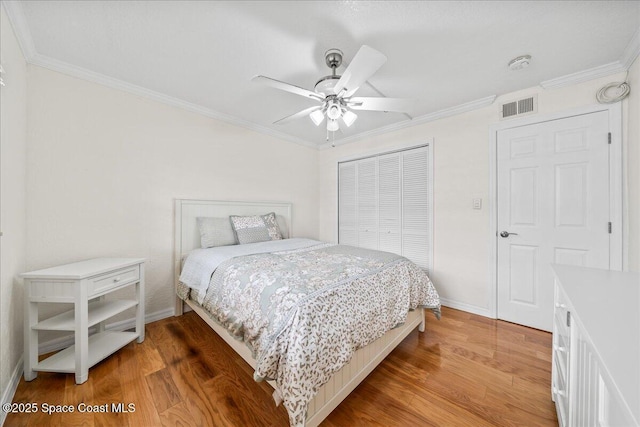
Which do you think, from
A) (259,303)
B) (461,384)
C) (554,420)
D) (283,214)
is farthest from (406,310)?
(283,214)

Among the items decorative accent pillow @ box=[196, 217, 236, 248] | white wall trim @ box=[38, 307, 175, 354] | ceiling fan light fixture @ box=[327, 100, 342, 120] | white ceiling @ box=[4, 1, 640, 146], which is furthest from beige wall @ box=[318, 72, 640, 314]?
white wall trim @ box=[38, 307, 175, 354]

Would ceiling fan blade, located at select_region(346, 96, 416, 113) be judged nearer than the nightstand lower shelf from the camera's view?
No

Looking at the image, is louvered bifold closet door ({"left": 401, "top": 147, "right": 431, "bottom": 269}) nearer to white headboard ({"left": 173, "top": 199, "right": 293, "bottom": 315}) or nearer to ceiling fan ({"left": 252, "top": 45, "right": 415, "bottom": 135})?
ceiling fan ({"left": 252, "top": 45, "right": 415, "bottom": 135})

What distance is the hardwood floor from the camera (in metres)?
1.35

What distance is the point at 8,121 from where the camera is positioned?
58.6 inches

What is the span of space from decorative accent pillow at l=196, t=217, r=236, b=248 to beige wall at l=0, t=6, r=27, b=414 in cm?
126

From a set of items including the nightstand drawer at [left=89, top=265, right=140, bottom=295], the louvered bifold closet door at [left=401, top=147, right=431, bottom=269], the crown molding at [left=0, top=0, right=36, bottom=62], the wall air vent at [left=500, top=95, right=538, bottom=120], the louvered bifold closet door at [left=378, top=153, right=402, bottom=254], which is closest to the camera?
the crown molding at [left=0, top=0, right=36, bottom=62]

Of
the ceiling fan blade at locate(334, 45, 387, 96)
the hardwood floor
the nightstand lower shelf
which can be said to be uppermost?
the ceiling fan blade at locate(334, 45, 387, 96)

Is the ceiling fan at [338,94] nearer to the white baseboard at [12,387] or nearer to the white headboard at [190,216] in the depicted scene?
the white headboard at [190,216]

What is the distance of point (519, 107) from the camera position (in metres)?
2.40

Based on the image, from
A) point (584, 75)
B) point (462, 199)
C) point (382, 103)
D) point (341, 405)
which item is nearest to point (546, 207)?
Result: point (462, 199)

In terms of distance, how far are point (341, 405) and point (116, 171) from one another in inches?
106

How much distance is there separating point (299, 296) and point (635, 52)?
2907mm

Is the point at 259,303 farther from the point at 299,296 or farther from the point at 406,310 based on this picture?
the point at 406,310
